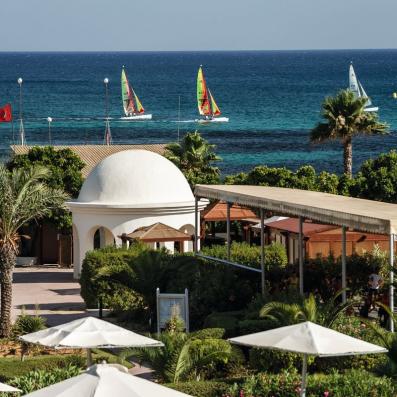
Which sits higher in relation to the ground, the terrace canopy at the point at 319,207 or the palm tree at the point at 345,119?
the palm tree at the point at 345,119

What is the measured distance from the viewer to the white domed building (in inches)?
1533

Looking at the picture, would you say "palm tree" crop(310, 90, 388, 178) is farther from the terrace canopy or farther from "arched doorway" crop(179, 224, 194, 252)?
the terrace canopy

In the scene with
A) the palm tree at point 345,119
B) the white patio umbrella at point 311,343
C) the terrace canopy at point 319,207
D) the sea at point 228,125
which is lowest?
the sea at point 228,125

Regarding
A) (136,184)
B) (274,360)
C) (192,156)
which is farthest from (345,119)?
(274,360)

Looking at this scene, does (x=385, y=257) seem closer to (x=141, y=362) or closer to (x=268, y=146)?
(x=141, y=362)

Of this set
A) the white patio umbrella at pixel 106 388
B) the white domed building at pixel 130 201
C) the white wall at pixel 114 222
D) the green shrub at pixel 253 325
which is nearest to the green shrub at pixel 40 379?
the green shrub at pixel 253 325

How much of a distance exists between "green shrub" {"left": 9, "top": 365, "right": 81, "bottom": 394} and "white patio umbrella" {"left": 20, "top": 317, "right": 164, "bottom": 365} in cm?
66

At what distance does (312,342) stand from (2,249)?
12.4 meters

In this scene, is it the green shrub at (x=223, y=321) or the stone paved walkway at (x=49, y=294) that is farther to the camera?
the stone paved walkway at (x=49, y=294)

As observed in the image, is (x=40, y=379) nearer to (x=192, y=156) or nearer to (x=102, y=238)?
(x=102, y=238)

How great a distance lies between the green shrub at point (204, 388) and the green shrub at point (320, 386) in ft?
1.12

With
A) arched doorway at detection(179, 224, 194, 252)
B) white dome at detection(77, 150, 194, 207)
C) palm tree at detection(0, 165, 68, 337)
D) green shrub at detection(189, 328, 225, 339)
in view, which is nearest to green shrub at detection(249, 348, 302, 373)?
green shrub at detection(189, 328, 225, 339)

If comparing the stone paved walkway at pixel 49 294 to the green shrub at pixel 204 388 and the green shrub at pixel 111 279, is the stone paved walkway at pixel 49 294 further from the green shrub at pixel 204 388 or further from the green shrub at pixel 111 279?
the green shrub at pixel 204 388

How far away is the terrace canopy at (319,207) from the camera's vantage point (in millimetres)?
24156
